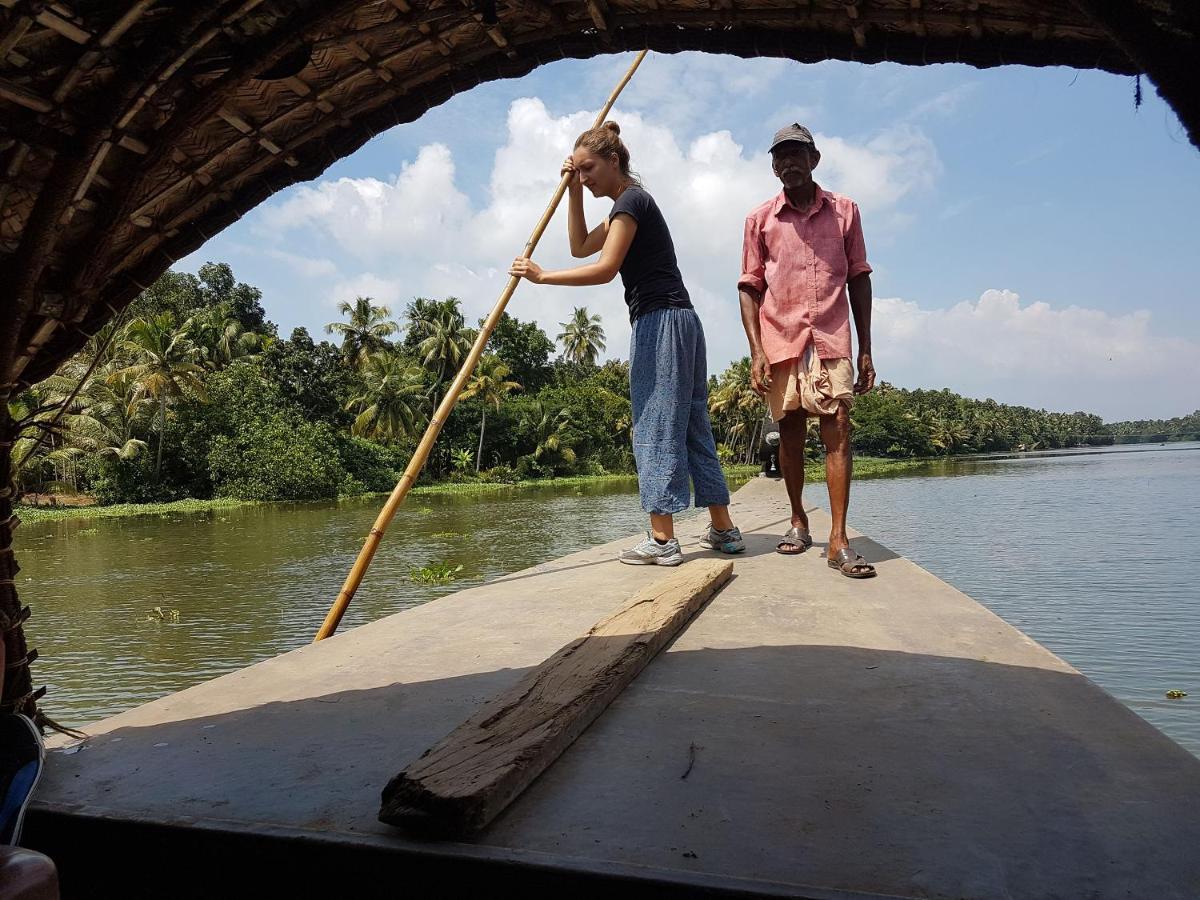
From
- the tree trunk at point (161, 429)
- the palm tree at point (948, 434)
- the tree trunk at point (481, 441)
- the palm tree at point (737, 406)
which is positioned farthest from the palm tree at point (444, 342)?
the palm tree at point (948, 434)

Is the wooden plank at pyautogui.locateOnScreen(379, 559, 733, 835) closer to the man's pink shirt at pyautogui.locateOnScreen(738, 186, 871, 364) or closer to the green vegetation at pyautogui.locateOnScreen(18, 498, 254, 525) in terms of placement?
the man's pink shirt at pyautogui.locateOnScreen(738, 186, 871, 364)

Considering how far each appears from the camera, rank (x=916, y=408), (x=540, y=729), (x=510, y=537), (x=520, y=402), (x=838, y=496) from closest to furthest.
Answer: (x=540, y=729) < (x=838, y=496) < (x=510, y=537) < (x=520, y=402) < (x=916, y=408)

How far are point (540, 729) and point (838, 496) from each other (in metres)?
1.95

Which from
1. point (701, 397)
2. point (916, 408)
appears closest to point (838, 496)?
point (701, 397)

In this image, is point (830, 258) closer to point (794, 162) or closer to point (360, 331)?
point (794, 162)

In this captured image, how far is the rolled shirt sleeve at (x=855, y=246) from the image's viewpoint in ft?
10.2

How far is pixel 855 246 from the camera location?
314cm

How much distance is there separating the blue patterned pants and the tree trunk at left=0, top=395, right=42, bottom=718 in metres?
1.96

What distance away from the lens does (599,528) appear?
9.62m

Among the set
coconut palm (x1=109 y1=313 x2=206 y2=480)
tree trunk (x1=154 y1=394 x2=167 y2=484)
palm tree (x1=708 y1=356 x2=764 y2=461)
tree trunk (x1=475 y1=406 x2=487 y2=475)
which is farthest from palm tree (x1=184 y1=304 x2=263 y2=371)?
palm tree (x1=708 y1=356 x2=764 y2=461)

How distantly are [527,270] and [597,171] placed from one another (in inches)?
21.4

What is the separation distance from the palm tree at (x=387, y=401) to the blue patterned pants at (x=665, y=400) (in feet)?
95.0

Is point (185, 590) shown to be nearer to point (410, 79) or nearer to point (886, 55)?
point (410, 79)

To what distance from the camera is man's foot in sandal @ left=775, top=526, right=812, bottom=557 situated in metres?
3.14
